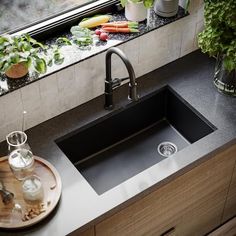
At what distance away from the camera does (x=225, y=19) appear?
2109 millimetres

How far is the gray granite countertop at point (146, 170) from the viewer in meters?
1.96

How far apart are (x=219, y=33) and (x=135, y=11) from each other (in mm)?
357

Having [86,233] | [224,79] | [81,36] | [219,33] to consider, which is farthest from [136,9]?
[86,233]

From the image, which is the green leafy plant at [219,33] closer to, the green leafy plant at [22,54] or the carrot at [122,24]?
the carrot at [122,24]

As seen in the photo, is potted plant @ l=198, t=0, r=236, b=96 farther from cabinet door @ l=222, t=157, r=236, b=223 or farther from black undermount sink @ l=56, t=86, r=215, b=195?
cabinet door @ l=222, t=157, r=236, b=223

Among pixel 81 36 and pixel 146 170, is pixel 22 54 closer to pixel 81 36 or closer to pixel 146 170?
pixel 81 36

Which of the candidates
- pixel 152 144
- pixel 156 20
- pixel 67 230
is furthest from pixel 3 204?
pixel 156 20

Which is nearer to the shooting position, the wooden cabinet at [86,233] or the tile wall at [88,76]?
the wooden cabinet at [86,233]

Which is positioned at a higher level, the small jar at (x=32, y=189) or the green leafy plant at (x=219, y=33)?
the green leafy plant at (x=219, y=33)

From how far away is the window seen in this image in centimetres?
225

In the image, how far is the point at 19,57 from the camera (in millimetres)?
2045

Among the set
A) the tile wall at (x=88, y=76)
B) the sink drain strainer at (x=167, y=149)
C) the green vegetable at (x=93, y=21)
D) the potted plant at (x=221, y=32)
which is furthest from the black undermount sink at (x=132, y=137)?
the green vegetable at (x=93, y=21)

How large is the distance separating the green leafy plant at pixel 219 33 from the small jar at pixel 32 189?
0.85m

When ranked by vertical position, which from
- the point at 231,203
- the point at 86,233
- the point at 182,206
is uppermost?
the point at 86,233
